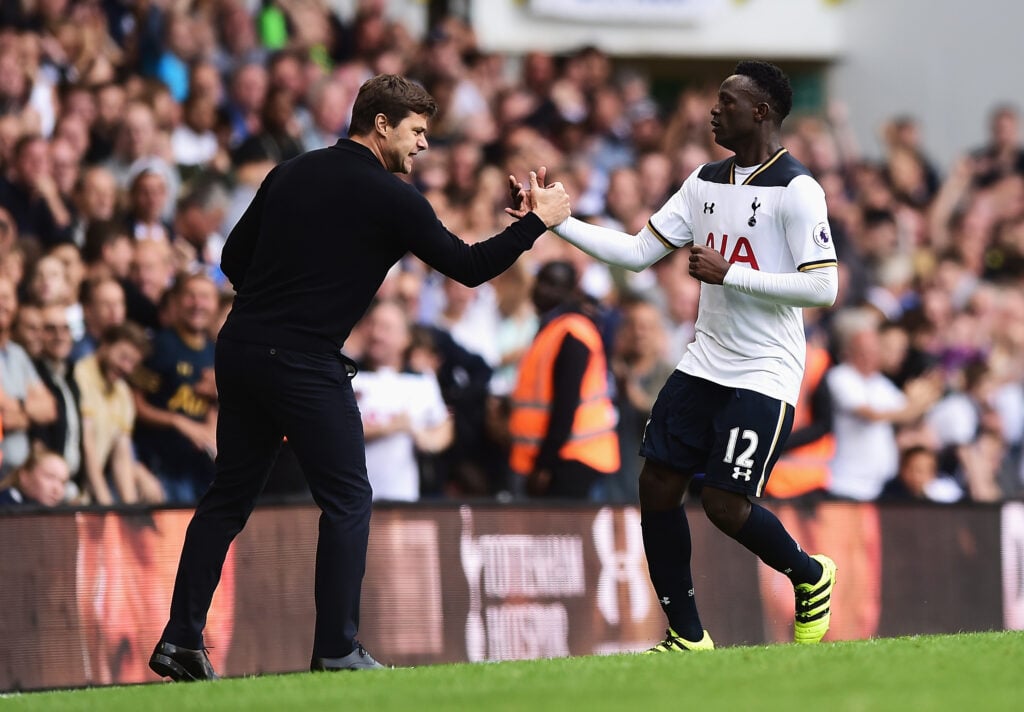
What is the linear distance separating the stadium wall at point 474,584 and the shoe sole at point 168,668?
1.52 meters

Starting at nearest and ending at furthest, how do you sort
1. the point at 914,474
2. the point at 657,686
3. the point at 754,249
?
the point at 657,686 < the point at 754,249 < the point at 914,474

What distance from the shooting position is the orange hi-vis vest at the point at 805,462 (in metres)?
11.6

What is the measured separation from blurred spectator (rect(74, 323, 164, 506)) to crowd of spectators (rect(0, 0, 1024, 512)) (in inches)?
0.5

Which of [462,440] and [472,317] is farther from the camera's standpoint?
[472,317]

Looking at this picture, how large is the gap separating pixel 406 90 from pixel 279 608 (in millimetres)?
3215

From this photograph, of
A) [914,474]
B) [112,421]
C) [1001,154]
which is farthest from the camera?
[1001,154]

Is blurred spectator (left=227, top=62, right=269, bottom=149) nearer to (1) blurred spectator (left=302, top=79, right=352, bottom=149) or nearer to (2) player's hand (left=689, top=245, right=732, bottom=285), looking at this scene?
(1) blurred spectator (left=302, top=79, right=352, bottom=149)

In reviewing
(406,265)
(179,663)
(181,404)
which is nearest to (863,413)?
(406,265)

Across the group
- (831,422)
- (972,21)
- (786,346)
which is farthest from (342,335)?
(972,21)

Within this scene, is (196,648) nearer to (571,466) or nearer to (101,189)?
(571,466)

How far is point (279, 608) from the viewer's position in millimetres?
9680

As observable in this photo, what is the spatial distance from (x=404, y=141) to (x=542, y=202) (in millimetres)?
642

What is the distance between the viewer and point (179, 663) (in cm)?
763

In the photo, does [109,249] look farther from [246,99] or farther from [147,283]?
[246,99]
